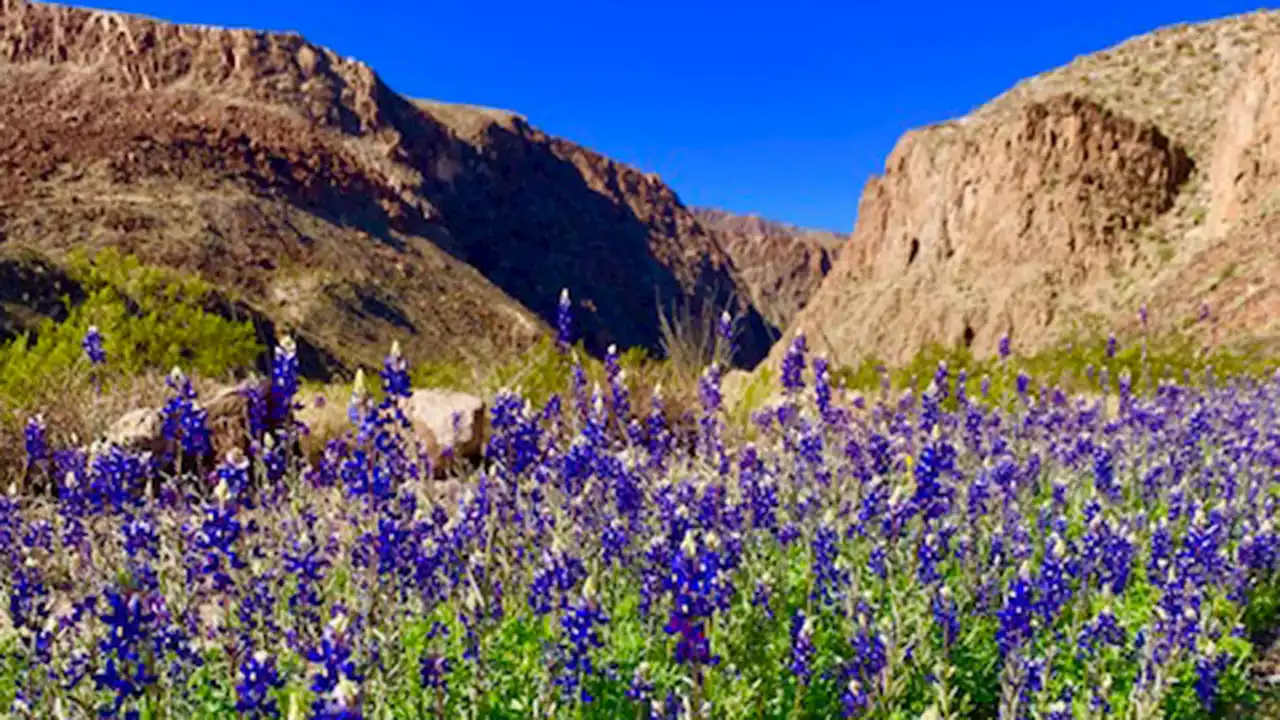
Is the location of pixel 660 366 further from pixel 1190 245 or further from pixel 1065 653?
pixel 1190 245

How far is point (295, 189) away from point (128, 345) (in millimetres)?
93546

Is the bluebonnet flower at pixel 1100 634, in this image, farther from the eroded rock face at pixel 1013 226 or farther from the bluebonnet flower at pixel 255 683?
the eroded rock face at pixel 1013 226

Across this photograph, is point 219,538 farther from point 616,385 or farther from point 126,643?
point 616,385

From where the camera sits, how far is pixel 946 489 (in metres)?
6.18

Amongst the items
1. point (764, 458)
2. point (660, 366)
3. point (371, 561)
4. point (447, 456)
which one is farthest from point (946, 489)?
point (660, 366)

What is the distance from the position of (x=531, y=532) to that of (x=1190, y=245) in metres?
61.1

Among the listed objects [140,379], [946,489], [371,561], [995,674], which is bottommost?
[995,674]

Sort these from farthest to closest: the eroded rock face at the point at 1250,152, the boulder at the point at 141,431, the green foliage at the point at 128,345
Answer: the eroded rock face at the point at 1250,152, the green foliage at the point at 128,345, the boulder at the point at 141,431

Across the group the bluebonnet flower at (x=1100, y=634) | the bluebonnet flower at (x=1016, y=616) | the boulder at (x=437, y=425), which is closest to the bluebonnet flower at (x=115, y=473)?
the bluebonnet flower at (x=1016, y=616)

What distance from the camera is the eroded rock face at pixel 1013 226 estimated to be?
208ft

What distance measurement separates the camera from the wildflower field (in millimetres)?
4043

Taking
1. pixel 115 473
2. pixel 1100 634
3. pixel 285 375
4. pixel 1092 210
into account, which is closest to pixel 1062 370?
pixel 1100 634

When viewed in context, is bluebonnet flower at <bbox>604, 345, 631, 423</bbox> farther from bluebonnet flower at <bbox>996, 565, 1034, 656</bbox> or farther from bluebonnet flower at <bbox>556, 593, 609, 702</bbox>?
bluebonnet flower at <bbox>996, 565, 1034, 656</bbox>

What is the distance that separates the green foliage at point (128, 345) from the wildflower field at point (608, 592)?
4.43 meters
